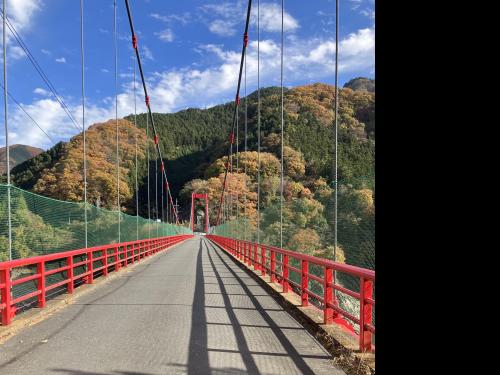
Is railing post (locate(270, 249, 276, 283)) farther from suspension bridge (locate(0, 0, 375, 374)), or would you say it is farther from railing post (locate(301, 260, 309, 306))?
railing post (locate(301, 260, 309, 306))

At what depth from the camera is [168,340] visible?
5.50 meters

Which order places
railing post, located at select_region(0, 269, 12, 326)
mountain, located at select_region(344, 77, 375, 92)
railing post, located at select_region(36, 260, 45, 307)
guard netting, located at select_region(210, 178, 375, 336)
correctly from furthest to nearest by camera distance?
mountain, located at select_region(344, 77, 375, 92), guard netting, located at select_region(210, 178, 375, 336), railing post, located at select_region(36, 260, 45, 307), railing post, located at select_region(0, 269, 12, 326)

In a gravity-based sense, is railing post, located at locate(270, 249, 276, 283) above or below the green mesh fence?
below

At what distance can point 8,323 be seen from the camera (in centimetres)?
631

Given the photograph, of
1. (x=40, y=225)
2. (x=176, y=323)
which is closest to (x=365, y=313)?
(x=176, y=323)

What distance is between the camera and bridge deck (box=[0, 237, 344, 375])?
175 inches

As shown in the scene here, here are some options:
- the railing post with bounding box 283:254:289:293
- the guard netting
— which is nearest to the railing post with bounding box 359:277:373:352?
the guard netting

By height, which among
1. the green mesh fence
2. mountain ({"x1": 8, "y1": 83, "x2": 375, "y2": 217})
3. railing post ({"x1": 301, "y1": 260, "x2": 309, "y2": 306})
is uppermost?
mountain ({"x1": 8, "y1": 83, "x2": 375, "y2": 217})

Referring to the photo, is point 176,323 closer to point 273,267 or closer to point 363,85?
point 273,267

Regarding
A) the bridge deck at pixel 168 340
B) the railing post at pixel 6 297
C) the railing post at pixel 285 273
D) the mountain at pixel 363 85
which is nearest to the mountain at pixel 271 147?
the mountain at pixel 363 85

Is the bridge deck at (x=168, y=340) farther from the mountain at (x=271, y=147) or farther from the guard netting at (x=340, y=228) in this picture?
the mountain at (x=271, y=147)

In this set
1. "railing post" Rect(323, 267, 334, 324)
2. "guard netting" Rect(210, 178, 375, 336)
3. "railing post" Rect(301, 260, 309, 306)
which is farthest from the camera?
"guard netting" Rect(210, 178, 375, 336)
